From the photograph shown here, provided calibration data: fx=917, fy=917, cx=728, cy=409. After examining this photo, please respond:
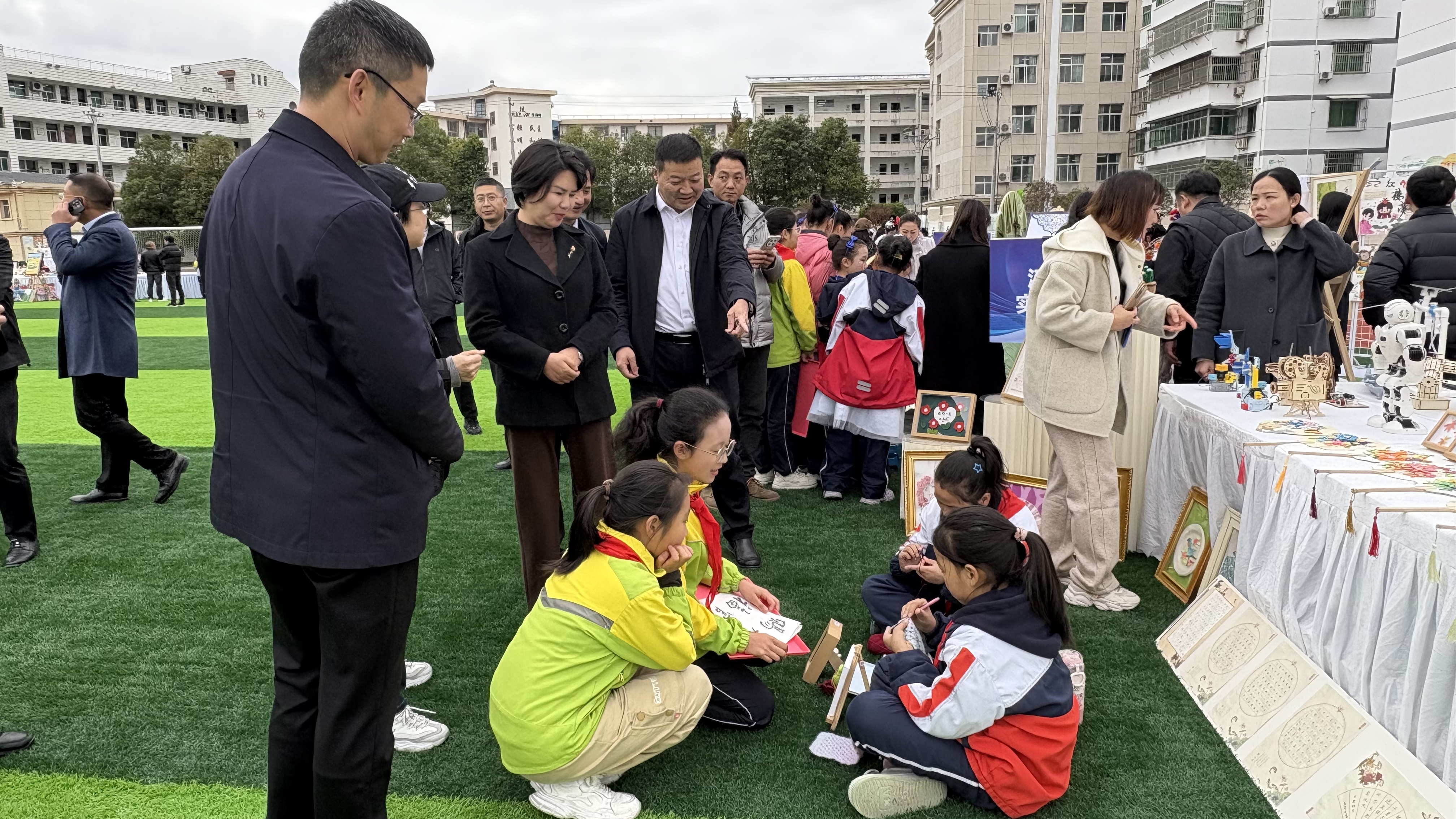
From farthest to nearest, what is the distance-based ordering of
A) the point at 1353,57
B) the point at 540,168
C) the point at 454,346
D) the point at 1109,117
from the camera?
1. the point at 1109,117
2. the point at 1353,57
3. the point at 454,346
4. the point at 540,168

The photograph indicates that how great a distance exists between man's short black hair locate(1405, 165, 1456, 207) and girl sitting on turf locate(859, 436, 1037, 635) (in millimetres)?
3079

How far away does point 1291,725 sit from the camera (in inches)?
99.6

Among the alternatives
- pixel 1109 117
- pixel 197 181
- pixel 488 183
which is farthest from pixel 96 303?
pixel 1109 117

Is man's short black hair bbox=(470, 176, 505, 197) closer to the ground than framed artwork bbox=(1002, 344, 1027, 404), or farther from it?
farther from it

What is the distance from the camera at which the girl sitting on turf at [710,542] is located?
8.85 ft

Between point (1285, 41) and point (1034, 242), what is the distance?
35.1 meters

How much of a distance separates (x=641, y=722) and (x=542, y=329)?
155cm

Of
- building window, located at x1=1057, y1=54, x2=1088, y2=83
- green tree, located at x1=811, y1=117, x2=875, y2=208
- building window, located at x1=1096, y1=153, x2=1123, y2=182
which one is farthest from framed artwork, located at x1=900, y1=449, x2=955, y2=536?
building window, located at x1=1057, y1=54, x2=1088, y2=83

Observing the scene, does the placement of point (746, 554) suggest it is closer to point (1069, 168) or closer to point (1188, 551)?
point (1188, 551)

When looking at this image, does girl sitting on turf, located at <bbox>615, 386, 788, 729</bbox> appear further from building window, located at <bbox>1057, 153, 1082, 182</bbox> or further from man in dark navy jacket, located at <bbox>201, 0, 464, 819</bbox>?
building window, located at <bbox>1057, 153, 1082, 182</bbox>

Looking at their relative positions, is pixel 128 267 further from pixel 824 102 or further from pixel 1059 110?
pixel 824 102

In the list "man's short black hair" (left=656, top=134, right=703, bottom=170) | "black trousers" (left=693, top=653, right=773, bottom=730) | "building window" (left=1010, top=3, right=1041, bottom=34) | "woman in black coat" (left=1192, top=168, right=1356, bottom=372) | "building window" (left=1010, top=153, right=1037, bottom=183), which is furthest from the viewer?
"building window" (left=1010, top=153, right=1037, bottom=183)

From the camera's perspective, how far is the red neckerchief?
3061mm

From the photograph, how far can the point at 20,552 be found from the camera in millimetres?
4477
